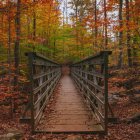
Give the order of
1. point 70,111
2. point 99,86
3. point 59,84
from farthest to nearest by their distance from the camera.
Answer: point 59,84 → point 70,111 → point 99,86

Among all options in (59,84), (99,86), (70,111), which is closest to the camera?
(99,86)

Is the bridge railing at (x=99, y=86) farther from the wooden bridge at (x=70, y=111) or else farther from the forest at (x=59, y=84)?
the forest at (x=59, y=84)

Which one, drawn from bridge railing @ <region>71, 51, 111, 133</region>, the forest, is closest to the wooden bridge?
bridge railing @ <region>71, 51, 111, 133</region>

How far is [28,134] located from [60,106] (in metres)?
3.03

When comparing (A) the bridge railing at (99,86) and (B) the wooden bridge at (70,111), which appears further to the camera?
(B) the wooden bridge at (70,111)

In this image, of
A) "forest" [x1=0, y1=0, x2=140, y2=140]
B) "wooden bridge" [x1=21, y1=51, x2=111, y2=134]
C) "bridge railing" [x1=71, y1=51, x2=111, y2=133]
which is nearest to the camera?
"bridge railing" [x1=71, y1=51, x2=111, y2=133]

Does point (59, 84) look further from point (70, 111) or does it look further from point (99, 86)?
point (99, 86)

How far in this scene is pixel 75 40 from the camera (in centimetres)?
3378

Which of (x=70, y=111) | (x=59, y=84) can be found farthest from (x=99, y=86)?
(x=59, y=84)

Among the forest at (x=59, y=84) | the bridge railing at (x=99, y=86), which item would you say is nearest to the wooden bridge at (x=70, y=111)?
→ the bridge railing at (x=99, y=86)

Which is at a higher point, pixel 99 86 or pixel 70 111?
pixel 99 86

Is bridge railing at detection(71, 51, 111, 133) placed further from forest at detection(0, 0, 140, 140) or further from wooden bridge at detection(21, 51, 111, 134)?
forest at detection(0, 0, 140, 140)

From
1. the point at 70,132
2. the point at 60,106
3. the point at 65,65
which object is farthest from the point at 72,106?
the point at 65,65

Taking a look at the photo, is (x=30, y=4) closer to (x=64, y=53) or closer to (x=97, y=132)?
(x=97, y=132)
